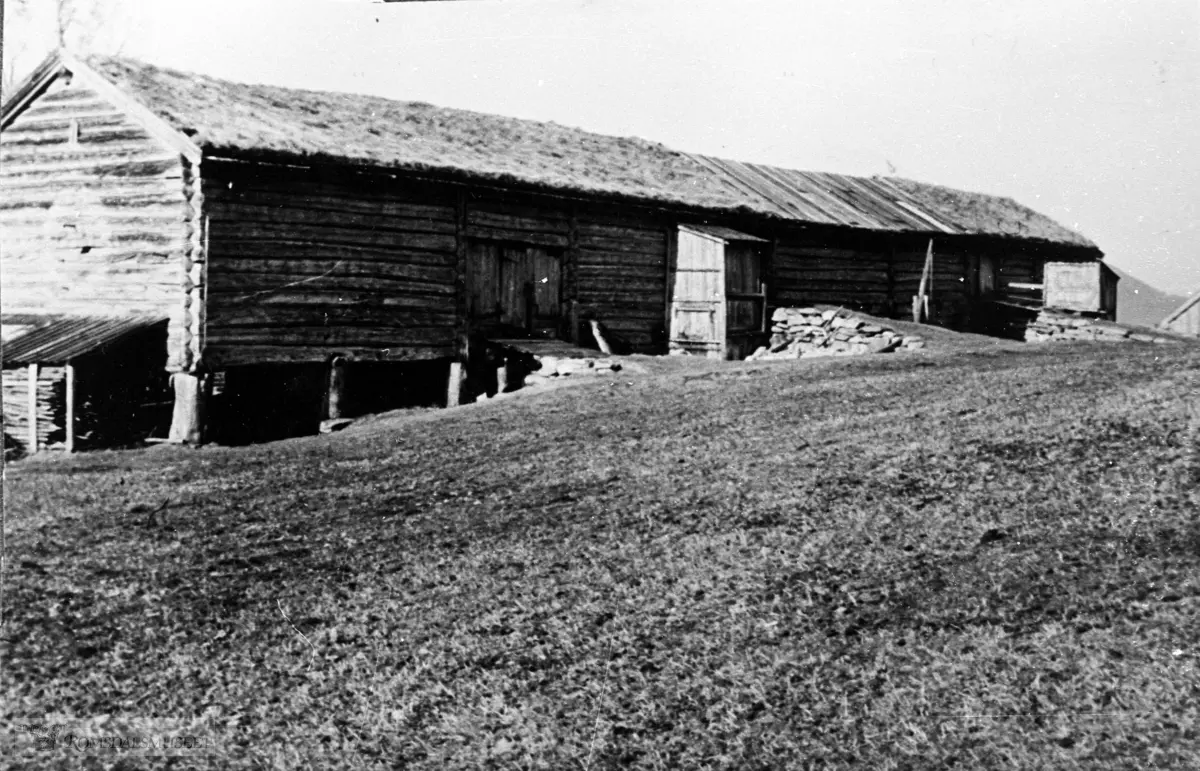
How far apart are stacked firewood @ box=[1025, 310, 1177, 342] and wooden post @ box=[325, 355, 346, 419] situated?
16327 mm

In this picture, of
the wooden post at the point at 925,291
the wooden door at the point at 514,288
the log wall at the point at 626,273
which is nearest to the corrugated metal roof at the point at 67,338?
the wooden door at the point at 514,288

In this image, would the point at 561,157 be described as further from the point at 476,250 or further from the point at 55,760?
the point at 55,760

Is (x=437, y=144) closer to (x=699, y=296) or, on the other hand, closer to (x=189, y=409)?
(x=699, y=296)

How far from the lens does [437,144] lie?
19.8 metres

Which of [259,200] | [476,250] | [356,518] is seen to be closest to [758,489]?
[356,518]

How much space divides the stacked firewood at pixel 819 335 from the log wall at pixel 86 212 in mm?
10724

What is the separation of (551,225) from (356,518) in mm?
11454

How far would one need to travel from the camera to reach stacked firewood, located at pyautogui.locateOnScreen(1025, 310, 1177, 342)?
2681 cm

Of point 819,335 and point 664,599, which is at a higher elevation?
point 819,335

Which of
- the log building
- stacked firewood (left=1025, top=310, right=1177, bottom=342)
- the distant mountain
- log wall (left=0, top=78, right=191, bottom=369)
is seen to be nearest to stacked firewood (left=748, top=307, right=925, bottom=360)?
the log building

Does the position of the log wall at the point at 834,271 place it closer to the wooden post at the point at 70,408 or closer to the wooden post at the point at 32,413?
the wooden post at the point at 70,408

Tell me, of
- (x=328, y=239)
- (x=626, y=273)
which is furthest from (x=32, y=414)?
(x=626, y=273)

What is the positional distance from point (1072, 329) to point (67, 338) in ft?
72.1

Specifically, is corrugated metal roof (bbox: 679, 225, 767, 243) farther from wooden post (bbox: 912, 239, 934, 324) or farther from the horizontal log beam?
wooden post (bbox: 912, 239, 934, 324)
